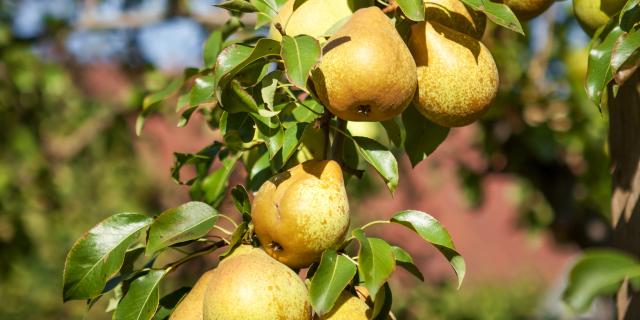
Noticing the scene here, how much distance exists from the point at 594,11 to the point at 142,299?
0.69 metres

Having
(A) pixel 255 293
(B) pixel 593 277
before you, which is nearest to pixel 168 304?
(A) pixel 255 293

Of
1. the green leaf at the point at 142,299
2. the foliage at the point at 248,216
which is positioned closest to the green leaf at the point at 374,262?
the foliage at the point at 248,216

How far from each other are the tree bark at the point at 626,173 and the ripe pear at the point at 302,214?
1.55 feet

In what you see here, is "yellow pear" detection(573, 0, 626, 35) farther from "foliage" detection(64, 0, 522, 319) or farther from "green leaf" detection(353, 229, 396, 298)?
"green leaf" detection(353, 229, 396, 298)

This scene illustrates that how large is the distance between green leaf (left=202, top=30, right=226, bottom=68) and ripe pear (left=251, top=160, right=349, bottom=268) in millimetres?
391

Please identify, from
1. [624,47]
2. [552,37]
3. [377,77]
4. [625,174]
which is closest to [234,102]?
[377,77]

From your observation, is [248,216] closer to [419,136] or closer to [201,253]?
[201,253]

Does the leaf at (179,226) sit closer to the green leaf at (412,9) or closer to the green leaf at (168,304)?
the green leaf at (168,304)

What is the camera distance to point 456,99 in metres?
0.87

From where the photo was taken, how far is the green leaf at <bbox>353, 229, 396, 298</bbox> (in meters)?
0.78

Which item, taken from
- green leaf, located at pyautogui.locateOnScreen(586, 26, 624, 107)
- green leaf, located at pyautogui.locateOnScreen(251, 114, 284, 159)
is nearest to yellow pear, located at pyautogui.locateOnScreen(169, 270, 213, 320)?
green leaf, located at pyautogui.locateOnScreen(251, 114, 284, 159)

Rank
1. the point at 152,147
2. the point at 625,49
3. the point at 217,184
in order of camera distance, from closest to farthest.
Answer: the point at 625,49 < the point at 217,184 < the point at 152,147

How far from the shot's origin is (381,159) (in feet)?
2.97

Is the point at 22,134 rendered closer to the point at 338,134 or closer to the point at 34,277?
the point at 34,277
